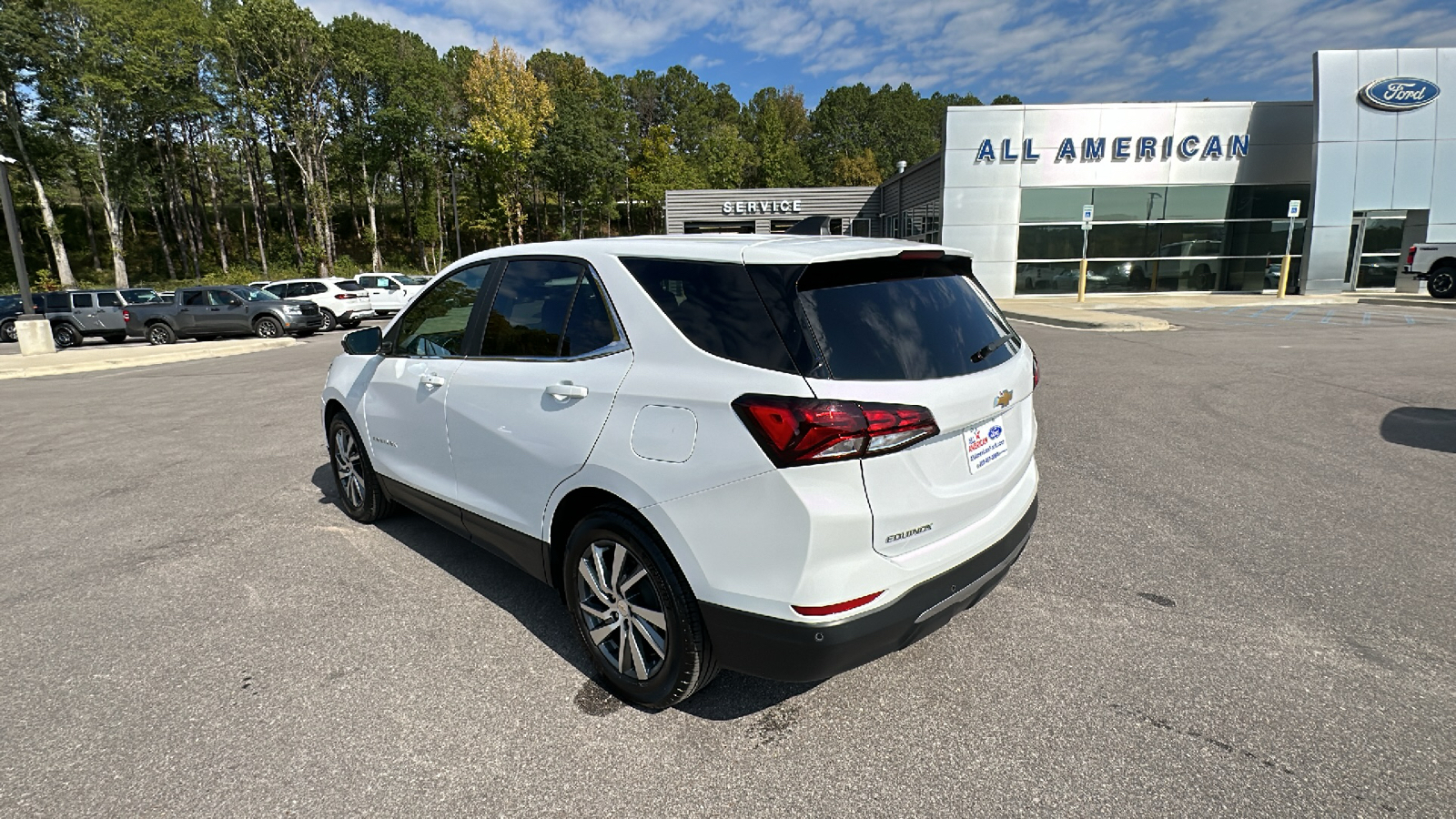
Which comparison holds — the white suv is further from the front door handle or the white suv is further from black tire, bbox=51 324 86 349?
black tire, bbox=51 324 86 349

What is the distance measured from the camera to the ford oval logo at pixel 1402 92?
2220cm

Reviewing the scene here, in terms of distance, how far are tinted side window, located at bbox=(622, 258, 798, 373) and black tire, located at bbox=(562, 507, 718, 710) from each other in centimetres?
72

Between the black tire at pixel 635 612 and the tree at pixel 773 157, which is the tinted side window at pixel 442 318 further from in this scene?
the tree at pixel 773 157

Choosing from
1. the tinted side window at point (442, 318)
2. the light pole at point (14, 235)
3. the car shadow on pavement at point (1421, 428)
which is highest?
→ the light pole at point (14, 235)

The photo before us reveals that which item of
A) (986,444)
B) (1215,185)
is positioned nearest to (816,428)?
(986,444)

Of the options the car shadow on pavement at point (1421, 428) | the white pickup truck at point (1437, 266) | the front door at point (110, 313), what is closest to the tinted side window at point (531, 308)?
the car shadow on pavement at point (1421, 428)

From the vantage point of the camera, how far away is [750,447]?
2107 mm

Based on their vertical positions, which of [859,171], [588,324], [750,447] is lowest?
[750,447]

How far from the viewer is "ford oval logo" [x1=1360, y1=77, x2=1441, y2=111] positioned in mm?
22203

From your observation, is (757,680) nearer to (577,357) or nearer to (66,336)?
(577,357)

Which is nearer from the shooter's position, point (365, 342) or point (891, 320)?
point (891, 320)

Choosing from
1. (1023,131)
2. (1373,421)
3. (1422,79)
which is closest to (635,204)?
(1023,131)

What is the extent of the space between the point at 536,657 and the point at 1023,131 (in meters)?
26.3

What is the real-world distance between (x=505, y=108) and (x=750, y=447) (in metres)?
47.6
